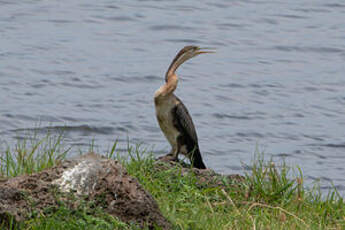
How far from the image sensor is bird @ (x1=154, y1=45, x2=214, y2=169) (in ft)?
24.4

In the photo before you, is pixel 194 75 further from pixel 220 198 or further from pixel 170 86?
pixel 220 198

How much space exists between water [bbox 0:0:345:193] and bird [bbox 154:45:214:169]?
0.35 meters

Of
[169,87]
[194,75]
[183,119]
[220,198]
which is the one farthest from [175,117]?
[194,75]

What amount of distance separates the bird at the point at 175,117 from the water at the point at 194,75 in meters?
0.35

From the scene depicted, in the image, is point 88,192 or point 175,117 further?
point 175,117

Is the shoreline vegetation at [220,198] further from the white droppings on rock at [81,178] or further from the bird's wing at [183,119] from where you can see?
the bird's wing at [183,119]

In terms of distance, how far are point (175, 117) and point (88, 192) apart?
2.35 meters

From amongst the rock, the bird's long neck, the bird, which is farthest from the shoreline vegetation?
the bird's long neck

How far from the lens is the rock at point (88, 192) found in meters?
5.17

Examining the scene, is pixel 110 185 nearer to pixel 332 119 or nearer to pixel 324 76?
pixel 332 119

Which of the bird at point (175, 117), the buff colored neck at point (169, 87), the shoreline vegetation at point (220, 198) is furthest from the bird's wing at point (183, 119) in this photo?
the shoreline vegetation at point (220, 198)

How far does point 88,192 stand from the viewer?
526 centimetres

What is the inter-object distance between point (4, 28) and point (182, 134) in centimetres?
947

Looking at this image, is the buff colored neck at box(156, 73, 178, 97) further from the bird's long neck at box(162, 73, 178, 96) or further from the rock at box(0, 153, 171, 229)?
the rock at box(0, 153, 171, 229)
